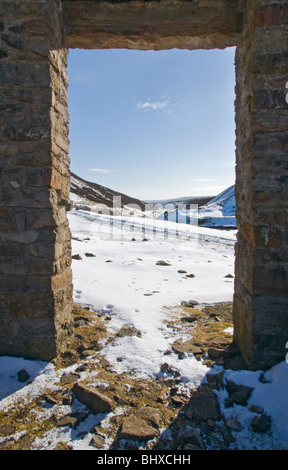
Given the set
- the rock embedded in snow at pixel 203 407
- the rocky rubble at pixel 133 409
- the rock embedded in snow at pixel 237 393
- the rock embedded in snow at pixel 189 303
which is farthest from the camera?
the rock embedded in snow at pixel 189 303

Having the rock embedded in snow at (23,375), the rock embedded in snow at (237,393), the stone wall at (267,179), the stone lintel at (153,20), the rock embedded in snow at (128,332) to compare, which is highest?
the stone lintel at (153,20)

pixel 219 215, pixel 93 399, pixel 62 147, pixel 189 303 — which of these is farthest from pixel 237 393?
pixel 219 215

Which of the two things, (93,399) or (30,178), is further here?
(30,178)

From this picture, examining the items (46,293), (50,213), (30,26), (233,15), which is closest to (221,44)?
(233,15)

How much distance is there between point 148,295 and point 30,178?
266cm

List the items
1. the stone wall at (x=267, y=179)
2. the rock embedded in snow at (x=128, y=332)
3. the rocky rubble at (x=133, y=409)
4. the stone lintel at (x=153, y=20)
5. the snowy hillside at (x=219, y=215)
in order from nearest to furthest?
the rocky rubble at (x=133, y=409)
the stone wall at (x=267, y=179)
the stone lintel at (x=153, y=20)
the rock embedded in snow at (x=128, y=332)
the snowy hillside at (x=219, y=215)

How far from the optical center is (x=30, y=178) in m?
2.32

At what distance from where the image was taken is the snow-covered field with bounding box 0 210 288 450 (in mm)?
2014

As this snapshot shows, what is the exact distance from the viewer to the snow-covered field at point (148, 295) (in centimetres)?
201

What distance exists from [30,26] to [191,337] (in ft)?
10.9

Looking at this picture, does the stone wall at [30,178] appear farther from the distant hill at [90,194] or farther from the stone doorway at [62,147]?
the distant hill at [90,194]

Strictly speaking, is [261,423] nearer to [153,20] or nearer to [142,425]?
[142,425]

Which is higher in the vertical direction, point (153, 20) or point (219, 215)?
point (153, 20)

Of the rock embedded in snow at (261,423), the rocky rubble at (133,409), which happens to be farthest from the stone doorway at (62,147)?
the rock embedded in snow at (261,423)
